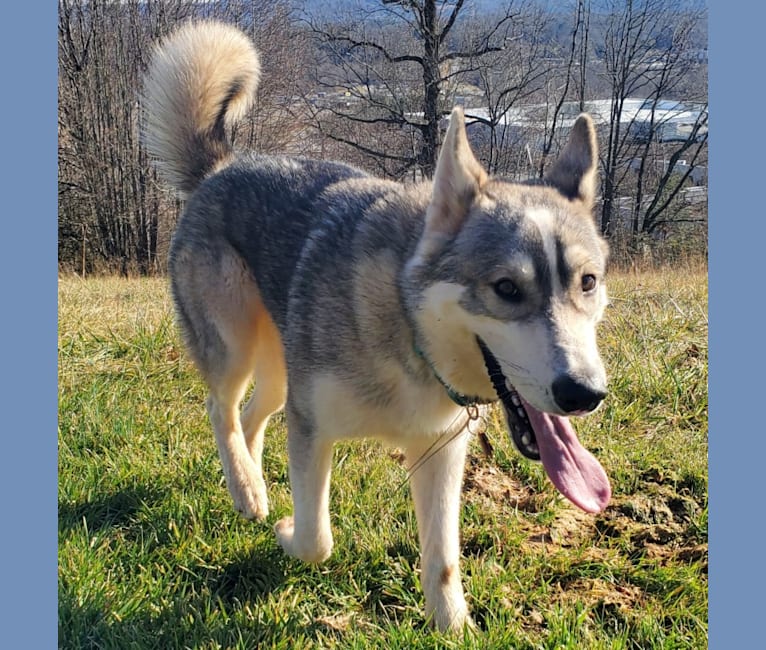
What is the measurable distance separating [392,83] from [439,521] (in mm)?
12076

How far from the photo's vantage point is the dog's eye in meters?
2.15

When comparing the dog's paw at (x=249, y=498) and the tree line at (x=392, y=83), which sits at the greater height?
the tree line at (x=392, y=83)

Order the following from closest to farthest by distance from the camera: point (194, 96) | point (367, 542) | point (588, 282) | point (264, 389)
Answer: point (588, 282) < point (367, 542) < point (264, 389) < point (194, 96)

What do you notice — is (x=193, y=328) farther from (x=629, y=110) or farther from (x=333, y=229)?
(x=629, y=110)

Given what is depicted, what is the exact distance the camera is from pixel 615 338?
15.8ft

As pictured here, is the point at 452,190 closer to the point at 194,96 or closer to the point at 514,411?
the point at 514,411

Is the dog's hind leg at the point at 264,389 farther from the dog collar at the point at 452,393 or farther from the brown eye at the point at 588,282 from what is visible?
the brown eye at the point at 588,282

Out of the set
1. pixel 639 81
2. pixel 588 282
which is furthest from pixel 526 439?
pixel 639 81

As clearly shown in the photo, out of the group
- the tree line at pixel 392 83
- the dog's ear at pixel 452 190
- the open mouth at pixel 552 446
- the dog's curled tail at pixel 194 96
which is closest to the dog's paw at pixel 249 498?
the open mouth at pixel 552 446

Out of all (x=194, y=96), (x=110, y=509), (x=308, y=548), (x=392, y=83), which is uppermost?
(x=392, y=83)

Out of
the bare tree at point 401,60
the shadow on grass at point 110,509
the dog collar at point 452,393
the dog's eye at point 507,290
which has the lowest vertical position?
the shadow on grass at point 110,509

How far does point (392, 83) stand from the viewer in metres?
13.5

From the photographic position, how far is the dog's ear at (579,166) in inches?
106

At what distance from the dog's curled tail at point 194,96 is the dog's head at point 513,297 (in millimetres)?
1950
